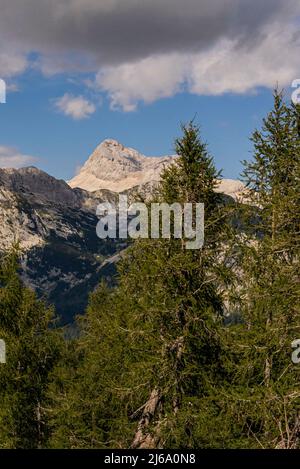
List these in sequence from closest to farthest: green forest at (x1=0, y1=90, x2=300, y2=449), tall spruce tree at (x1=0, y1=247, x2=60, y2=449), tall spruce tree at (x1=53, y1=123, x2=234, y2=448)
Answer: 1. green forest at (x1=0, y1=90, x2=300, y2=449)
2. tall spruce tree at (x1=53, y1=123, x2=234, y2=448)
3. tall spruce tree at (x1=0, y1=247, x2=60, y2=449)

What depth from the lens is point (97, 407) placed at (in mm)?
21922

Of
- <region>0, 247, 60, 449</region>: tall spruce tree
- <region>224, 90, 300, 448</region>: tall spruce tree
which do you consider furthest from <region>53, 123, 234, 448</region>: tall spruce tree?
<region>0, 247, 60, 449</region>: tall spruce tree

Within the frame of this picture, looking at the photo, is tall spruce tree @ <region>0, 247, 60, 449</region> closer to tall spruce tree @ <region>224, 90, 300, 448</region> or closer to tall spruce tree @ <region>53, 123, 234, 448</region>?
tall spruce tree @ <region>53, 123, 234, 448</region>

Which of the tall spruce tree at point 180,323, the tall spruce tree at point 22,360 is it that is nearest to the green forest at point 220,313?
the tall spruce tree at point 180,323

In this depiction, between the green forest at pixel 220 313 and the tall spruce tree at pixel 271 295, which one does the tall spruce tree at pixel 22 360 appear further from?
the tall spruce tree at pixel 271 295

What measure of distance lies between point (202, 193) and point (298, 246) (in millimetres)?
4413

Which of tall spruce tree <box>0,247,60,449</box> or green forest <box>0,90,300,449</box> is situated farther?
tall spruce tree <box>0,247,60,449</box>

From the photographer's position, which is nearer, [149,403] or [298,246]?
[298,246]

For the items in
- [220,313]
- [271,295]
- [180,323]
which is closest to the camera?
[271,295]

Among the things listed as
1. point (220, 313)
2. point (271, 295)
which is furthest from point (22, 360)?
point (271, 295)

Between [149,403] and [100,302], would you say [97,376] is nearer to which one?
[149,403]

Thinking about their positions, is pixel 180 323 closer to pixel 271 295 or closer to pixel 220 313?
pixel 220 313
